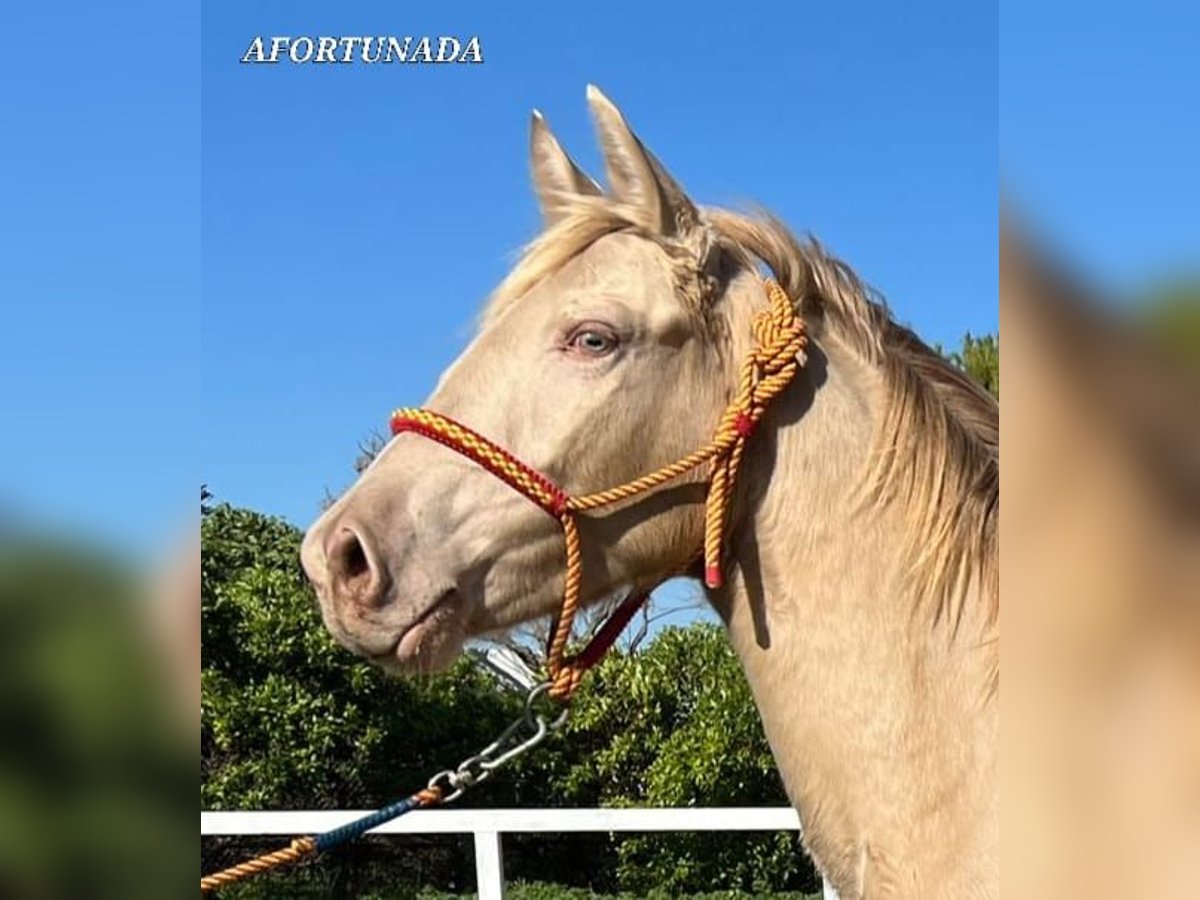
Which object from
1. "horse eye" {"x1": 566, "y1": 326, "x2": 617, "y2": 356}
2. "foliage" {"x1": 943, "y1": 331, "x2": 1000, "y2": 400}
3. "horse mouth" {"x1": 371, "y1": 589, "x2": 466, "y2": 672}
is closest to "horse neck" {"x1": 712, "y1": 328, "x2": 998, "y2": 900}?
"horse eye" {"x1": 566, "y1": 326, "x2": 617, "y2": 356}

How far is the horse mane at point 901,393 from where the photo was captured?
Answer: 1.81 m

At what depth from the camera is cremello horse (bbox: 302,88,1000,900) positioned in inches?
69.1

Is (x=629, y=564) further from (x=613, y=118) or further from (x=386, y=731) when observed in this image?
(x=386, y=731)

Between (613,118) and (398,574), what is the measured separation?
2.78 ft

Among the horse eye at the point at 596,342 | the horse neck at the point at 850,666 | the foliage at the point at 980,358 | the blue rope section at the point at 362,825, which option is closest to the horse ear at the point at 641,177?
the horse eye at the point at 596,342

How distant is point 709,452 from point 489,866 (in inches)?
170

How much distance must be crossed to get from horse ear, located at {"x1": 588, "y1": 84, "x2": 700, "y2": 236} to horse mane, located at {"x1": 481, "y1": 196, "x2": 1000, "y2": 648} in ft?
0.08

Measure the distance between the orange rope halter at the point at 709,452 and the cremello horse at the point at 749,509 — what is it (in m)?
0.03

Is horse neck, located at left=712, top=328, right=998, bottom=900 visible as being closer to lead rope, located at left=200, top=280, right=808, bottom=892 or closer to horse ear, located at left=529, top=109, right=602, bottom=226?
lead rope, located at left=200, top=280, right=808, bottom=892
